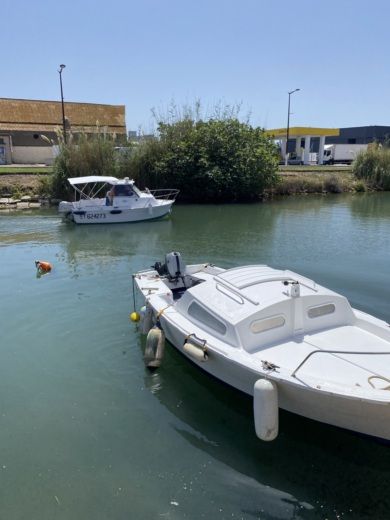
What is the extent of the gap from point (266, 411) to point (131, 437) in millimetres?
1986

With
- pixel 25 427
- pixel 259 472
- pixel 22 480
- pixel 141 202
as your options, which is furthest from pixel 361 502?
pixel 141 202

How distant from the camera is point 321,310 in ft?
23.6

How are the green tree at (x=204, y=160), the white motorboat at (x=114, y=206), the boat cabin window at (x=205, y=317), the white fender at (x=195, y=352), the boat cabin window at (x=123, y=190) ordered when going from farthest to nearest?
the green tree at (x=204, y=160) < the boat cabin window at (x=123, y=190) < the white motorboat at (x=114, y=206) < the boat cabin window at (x=205, y=317) < the white fender at (x=195, y=352)

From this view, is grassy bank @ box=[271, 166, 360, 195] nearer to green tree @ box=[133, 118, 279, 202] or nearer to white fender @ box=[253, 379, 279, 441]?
green tree @ box=[133, 118, 279, 202]

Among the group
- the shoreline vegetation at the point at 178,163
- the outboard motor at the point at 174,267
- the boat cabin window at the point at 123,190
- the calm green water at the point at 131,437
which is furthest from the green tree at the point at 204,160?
the outboard motor at the point at 174,267

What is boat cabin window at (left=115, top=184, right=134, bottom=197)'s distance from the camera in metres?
23.5

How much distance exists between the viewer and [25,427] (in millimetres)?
6426

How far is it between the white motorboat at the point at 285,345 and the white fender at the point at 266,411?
1 cm

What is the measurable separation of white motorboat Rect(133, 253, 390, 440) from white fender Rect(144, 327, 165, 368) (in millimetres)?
26

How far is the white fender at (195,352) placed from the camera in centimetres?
667

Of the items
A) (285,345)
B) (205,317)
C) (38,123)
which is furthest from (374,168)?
(285,345)

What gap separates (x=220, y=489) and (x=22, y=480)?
2.38 m

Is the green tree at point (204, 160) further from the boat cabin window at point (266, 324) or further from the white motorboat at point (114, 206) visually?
the boat cabin window at point (266, 324)

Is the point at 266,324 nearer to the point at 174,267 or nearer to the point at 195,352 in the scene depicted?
the point at 195,352
